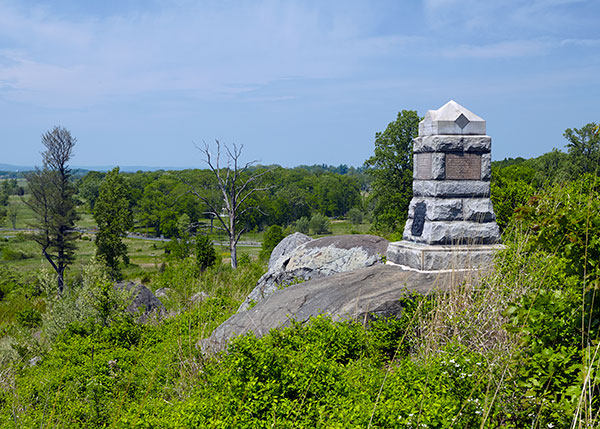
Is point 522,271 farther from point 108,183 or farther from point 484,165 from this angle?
point 108,183

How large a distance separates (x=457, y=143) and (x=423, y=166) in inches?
27.1

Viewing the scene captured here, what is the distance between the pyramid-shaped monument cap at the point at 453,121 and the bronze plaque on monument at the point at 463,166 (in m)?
0.41

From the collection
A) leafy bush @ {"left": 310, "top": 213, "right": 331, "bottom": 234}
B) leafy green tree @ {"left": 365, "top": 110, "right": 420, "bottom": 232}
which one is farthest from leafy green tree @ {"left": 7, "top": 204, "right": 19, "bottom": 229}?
leafy green tree @ {"left": 365, "top": 110, "right": 420, "bottom": 232}

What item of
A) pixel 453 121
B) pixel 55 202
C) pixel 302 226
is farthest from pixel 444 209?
pixel 302 226

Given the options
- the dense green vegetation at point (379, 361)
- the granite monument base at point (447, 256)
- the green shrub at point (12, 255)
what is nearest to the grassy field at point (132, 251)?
the green shrub at point (12, 255)

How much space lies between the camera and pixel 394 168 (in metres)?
29.5

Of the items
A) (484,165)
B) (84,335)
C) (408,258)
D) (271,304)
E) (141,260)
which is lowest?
(141,260)

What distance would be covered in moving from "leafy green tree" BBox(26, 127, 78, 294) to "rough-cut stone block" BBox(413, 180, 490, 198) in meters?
32.7

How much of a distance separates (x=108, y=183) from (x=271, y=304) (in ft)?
134

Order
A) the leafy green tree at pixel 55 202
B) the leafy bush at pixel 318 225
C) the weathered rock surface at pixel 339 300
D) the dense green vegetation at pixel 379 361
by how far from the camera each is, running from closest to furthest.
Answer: the dense green vegetation at pixel 379 361 < the weathered rock surface at pixel 339 300 < the leafy green tree at pixel 55 202 < the leafy bush at pixel 318 225

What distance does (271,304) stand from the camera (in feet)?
24.6

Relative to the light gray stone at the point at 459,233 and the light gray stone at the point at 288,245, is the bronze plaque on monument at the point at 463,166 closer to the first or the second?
the light gray stone at the point at 459,233

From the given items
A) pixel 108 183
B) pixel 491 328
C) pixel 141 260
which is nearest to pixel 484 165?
pixel 491 328

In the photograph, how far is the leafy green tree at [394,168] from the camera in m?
28.5
